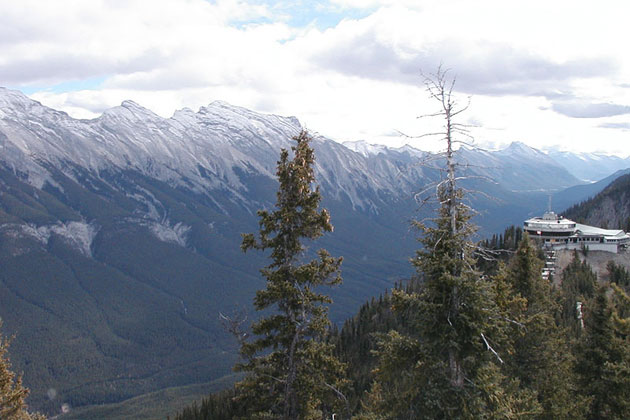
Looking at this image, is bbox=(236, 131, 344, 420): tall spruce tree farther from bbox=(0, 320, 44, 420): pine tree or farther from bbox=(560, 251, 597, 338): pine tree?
bbox=(560, 251, 597, 338): pine tree

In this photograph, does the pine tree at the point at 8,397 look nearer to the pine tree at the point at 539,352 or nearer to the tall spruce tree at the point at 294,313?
the tall spruce tree at the point at 294,313

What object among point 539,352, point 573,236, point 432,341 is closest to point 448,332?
point 432,341

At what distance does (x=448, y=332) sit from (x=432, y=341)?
2.58 ft

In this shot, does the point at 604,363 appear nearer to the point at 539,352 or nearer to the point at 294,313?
the point at 539,352

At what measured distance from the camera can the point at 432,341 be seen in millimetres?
18156

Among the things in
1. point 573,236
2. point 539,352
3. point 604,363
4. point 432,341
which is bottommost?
point 604,363

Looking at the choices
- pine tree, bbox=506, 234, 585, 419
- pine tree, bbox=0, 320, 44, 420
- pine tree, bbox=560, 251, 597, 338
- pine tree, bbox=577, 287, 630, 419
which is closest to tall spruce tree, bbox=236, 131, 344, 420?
pine tree, bbox=0, 320, 44, 420

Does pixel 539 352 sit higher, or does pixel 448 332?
pixel 448 332

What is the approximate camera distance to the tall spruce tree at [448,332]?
17328 millimetres

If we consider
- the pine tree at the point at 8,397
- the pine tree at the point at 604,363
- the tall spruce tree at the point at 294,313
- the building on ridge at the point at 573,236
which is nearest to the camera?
the tall spruce tree at the point at 294,313

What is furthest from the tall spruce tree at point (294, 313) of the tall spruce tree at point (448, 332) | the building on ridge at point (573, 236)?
the building on ridge at point (573, 236)

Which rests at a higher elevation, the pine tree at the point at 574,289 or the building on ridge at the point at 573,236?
the building on ridge at the point at 573,236

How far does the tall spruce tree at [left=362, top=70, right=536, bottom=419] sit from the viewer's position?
17328mm

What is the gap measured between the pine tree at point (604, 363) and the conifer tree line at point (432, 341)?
60 millimetres
